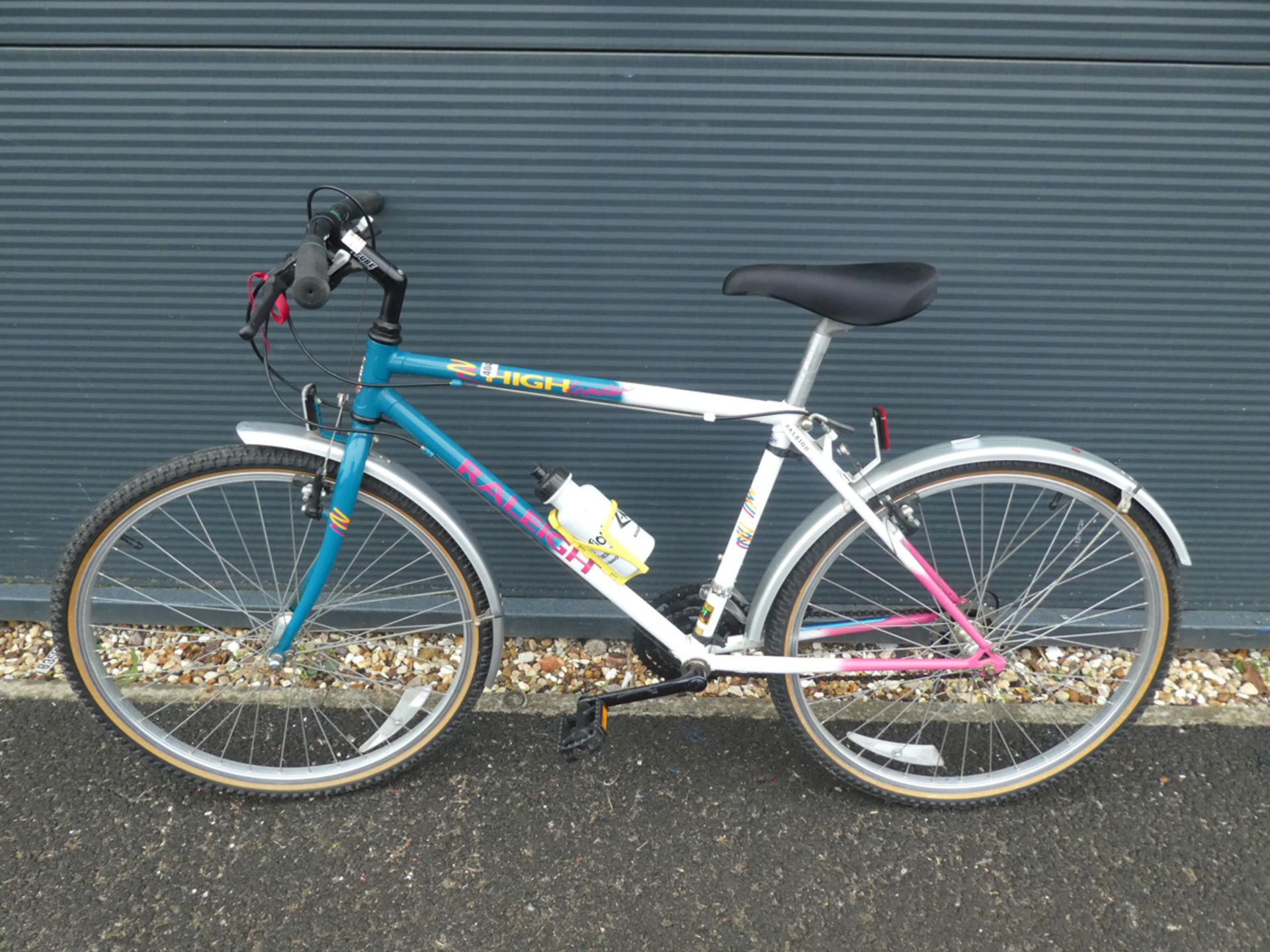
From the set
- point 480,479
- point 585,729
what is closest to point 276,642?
point 480,479

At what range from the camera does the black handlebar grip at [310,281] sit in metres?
1.54

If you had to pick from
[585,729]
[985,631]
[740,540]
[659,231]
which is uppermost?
[659,231]

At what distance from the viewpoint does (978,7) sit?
2.12 m

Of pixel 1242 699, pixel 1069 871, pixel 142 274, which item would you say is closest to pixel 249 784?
pixel 142 274

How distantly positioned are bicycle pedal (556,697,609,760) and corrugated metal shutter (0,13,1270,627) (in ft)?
2.43

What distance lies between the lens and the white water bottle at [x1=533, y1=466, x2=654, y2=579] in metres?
2.04

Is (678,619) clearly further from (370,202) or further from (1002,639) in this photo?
(370,202)

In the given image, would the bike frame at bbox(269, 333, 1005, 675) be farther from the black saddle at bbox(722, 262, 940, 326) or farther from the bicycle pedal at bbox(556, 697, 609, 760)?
the bicycle pedal at bbox(556, 697, 609, 760)

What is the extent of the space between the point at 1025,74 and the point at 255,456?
219cm

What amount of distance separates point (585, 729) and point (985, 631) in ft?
3.83

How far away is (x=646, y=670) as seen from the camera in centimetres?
291

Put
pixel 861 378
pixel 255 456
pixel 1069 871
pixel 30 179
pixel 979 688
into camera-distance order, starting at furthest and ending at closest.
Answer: pixel 979 688 < pixel 861 378 < pixel 30 179 < pixel 1069 871 < pixel 255 456

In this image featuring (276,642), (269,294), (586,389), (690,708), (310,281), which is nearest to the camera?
(310,281)

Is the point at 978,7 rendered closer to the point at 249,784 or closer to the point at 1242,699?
the point at 1242,699
